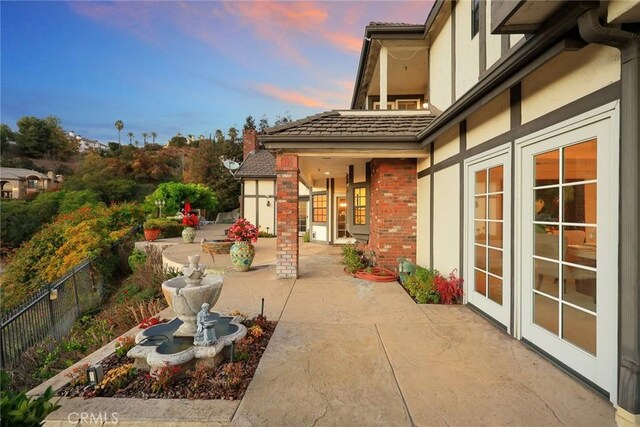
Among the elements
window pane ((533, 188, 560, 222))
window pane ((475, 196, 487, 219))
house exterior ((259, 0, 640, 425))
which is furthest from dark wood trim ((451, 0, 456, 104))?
window pane ((533, 188, 560, 222))

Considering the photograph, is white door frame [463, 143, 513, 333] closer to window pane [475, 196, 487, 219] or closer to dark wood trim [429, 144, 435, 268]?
window pane [475, 196, 487, 219]

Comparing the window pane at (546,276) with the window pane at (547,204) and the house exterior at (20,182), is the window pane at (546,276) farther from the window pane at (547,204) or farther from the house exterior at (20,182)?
the house exterior at (20,182)

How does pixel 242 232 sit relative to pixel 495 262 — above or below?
above

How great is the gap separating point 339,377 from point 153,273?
26.4 feet

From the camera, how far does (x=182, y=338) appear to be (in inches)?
125

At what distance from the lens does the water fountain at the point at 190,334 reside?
2.81 m

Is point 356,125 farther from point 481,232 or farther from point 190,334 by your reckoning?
point 190,334

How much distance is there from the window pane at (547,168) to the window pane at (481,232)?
48.5 inches

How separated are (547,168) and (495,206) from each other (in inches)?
41.9

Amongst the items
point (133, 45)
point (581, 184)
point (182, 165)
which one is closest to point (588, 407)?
point (581, 184)

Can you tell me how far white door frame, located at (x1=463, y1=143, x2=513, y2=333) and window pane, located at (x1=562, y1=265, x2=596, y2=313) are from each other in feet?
2.66

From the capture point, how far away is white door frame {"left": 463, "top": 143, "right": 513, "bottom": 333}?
3645mm

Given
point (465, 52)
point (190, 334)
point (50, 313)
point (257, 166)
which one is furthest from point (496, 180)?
point (257, 166)

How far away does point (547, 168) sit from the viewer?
306cm
